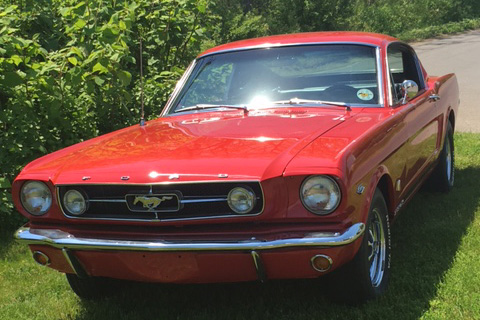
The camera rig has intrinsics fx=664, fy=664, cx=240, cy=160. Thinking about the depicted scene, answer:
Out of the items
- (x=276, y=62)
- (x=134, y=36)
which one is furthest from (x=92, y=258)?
(x=134, y=36)

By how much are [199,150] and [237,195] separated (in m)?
0.42

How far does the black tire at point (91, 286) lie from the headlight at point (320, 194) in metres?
1.56

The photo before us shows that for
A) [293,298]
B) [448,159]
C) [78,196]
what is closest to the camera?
[78,196]

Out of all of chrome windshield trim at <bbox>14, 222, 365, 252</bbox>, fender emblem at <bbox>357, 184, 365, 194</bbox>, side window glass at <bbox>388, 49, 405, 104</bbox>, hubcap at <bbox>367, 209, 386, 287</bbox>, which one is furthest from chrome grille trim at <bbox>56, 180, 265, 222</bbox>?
side window glass at <bbox>388, 49, 405, 104</bbox>

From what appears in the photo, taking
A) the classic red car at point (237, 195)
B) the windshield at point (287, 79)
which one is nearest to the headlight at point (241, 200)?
the classic red car at point (237, 195)

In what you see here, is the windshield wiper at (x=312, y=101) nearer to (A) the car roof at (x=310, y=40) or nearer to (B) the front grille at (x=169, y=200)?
(A) the car roof at (x=310, y=40)

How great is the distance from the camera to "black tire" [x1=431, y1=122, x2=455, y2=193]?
225 inches

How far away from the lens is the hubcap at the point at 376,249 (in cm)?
361

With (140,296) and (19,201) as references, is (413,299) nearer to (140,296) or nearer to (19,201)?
(140,296)

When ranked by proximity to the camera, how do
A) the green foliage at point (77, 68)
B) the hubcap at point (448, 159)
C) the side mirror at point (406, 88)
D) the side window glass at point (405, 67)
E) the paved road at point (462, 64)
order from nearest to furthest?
1. the side mirror at point (406, 88)
2. the side window glass at point (405, 67)
3. the green foliage at point (77, 68)
4. the hubcap at point (448, 159)
5. the paved road at point (462, 64)

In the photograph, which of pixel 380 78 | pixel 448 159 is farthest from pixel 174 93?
pixel 448 159

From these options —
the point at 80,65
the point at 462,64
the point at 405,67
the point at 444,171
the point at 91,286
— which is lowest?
the point at 462,64

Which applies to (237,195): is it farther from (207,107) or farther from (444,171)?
(444,171)

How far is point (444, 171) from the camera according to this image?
18.9 ft
